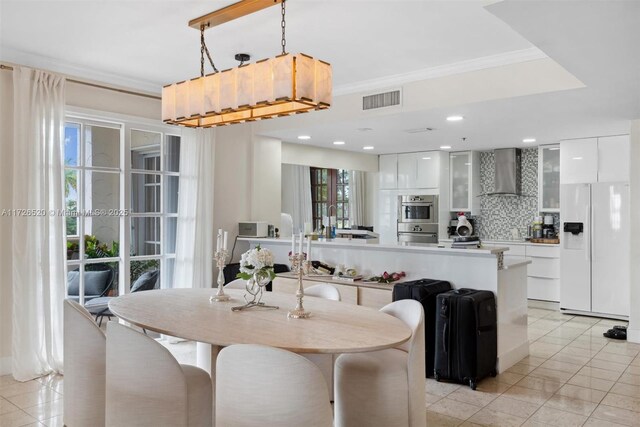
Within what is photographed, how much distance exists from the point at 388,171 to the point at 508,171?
189 cm

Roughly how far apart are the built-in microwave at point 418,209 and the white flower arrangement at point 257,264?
535 cm

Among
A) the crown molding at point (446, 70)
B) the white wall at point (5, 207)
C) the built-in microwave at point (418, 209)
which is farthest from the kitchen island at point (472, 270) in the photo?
the built-in microwave at point (418, 209)

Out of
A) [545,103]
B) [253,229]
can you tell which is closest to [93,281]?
[253,229]

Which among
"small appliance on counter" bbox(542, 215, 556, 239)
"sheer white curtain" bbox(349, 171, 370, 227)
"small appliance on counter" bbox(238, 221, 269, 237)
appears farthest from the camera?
"sheer white curtain" bbox(349, 171, 370, 227)

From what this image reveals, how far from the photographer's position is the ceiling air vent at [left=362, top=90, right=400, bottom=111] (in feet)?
15.5

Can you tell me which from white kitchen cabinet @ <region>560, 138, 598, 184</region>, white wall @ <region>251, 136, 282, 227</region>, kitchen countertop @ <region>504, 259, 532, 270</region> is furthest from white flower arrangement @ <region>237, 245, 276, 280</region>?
white kitchen cabinet @ <region>560, 138, 598, 184</region>

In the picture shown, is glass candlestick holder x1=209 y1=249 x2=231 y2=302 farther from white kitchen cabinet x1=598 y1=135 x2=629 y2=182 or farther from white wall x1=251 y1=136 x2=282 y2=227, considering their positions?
white kitchen cabinet x1=598 y1=135 x2=629 y2=182

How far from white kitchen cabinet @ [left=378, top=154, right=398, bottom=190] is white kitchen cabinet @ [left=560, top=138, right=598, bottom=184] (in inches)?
102

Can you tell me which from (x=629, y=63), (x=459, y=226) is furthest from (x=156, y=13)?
(x=459, y=226)

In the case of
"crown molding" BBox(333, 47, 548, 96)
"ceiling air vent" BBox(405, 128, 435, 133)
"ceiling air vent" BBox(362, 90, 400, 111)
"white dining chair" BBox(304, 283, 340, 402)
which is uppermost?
"crown molding" BBox(333, 47, 548, 96)

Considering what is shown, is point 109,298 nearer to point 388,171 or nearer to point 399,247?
point 399,247

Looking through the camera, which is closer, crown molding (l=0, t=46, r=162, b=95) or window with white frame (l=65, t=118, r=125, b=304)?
crown molding (l=0, t=46, r=162, b=95)

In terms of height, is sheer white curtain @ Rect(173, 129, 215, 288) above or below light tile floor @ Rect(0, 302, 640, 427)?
above

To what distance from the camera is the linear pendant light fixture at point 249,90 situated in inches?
108
